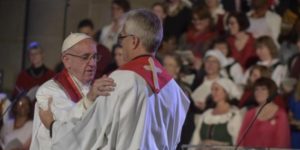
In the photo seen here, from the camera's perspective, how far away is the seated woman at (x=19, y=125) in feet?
28.4

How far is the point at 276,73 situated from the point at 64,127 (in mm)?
4541

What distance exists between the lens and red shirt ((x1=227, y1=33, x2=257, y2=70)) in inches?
347

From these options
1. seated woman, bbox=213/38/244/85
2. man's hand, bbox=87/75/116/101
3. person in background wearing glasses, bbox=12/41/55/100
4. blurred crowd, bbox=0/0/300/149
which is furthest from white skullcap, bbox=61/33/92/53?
person in background wearing glasses, bbox=12/41/55/100

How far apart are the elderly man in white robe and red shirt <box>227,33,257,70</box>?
4.65 m

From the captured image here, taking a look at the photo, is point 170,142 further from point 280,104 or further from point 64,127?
point 280,104

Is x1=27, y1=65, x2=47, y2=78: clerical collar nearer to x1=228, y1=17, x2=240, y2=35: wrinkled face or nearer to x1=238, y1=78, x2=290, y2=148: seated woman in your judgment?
x1=228, y1=17, x2=240, y2=35: wrinkled face

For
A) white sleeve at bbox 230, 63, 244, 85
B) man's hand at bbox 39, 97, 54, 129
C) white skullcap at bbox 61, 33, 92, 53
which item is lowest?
white sleeve at bbox 230, 63, 244, 85

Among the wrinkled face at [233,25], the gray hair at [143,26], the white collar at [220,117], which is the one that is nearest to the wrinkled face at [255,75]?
the white collar at [220,117]

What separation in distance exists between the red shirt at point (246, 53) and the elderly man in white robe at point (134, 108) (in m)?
4.65

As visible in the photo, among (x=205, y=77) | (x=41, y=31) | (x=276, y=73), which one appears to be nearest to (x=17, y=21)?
(x=41, y=31)

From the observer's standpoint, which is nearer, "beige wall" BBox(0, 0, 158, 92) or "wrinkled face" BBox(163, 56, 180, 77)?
"wrinkled face" BBox(163, 56, 180, 77)

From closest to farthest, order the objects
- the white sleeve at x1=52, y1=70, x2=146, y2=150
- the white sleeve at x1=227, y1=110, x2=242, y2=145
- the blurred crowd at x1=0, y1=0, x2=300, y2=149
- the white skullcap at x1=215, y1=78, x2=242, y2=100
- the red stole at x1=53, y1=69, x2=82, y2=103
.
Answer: the white sleeve at x1=52, y1=70, x2=146, y2=150 → the red stole at x1=53, y1=69, x2=82, y2=103 → the blurred crowd at x1=0, y1=0, x2=300, y2=149 → the white sleeve at x1=227, y1=110, x2=242, y2=145 → the white skullcap at x1=215, y1=78, x2=242, y2=100

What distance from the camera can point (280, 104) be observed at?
779 centimetres

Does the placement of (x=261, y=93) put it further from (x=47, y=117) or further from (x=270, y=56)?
(x=47, y=117)
